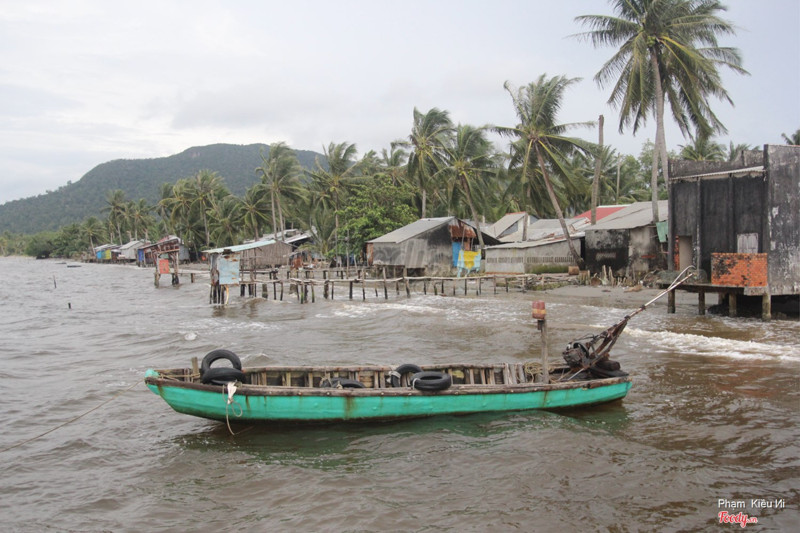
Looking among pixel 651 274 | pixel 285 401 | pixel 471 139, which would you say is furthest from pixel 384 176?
pixel 285 401

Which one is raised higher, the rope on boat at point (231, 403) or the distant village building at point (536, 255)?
the distant village building at point (536, 255)

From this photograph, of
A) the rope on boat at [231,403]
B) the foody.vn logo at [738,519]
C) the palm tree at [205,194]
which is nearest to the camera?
the foody.vn logo at [738,519]

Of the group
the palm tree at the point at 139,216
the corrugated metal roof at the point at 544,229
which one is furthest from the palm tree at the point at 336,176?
the palm tree at the point at 139,216

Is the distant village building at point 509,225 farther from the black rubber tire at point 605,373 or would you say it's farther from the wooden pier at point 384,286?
the black rubber tire at point 605,373

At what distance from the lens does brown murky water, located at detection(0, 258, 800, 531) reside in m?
6.38

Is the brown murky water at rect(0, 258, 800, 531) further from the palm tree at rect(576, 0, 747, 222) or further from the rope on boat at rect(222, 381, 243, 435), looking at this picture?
the palm tree at rect(576, 0, 747, 222)

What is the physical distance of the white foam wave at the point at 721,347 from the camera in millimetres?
13037

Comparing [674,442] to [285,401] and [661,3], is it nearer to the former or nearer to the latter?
[285,401]

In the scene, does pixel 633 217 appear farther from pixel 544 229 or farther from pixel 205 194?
pixel 205 194

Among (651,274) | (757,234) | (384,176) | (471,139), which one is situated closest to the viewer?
(757,234)

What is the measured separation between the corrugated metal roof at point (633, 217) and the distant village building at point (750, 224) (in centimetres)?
673

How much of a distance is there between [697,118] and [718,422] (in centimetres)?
2047

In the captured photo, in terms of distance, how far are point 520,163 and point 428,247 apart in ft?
25.5

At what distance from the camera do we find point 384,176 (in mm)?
41500
